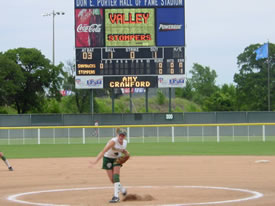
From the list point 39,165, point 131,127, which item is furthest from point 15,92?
point 39,165

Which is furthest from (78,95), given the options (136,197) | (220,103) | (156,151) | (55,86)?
(136,197)

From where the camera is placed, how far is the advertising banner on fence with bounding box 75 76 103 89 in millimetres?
41000

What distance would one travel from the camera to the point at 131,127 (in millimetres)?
39750

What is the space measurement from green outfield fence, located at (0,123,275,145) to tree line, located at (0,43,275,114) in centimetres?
2459

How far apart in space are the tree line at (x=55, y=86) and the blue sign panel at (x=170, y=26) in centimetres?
2514

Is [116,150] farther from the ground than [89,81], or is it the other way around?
[89,81]

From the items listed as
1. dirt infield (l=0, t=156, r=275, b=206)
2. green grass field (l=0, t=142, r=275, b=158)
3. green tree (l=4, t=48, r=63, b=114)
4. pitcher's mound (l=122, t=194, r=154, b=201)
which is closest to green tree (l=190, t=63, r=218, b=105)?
green tree (l=4, t=48, r=63, b=114)

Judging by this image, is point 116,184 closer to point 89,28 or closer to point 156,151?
point 156,151

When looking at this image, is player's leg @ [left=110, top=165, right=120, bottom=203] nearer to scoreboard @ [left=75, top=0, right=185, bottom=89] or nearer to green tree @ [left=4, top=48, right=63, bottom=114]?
scoreboard @ [left=75, top=0, right=185, bottom=89]

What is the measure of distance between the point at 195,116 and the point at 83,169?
30.6m

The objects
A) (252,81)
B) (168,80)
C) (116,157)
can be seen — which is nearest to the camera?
(116,157)

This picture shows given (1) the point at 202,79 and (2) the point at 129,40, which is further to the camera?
(1) the point at 202,79

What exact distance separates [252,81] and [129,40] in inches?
1497

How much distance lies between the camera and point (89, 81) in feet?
135
